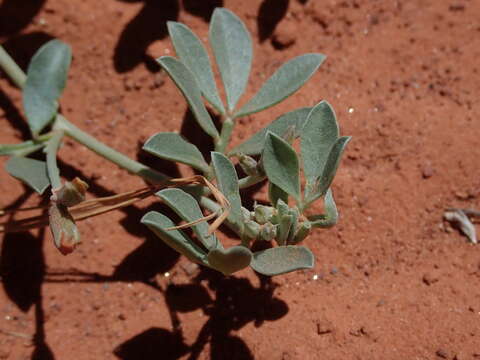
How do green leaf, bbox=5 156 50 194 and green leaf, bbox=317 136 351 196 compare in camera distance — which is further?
green leaf, bbox=5 156 50 194

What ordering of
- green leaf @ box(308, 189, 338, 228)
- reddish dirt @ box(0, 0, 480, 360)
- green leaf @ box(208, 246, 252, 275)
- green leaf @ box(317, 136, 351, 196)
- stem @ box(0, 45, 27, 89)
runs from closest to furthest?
green leaf @ box(208, 246, 252, 275) → green leaf @ box(317, 136, 351, 196) → green leaf @ box(308, 189, 338, 228) → reddish dirt @ box(0, 0, 480, 360) → stem @ box(0, 45, 27, 89)

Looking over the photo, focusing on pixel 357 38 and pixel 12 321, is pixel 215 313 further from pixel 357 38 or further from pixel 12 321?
pixel 357 38

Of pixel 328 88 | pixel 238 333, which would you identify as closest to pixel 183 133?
pixel 328 88

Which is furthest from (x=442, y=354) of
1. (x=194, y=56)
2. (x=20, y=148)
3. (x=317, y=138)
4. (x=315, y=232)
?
(x=20, y=148)

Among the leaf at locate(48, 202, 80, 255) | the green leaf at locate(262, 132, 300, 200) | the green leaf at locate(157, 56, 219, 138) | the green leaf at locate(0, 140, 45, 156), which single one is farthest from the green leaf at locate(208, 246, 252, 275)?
the green leaf at locate(0, 140, 45, 156)

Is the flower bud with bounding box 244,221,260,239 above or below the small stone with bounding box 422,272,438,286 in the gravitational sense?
above

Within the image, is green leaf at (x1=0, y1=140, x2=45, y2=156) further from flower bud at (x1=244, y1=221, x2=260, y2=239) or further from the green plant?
Answer: flower bud at (x1=244, y1=221, x2=260, y2=239)
